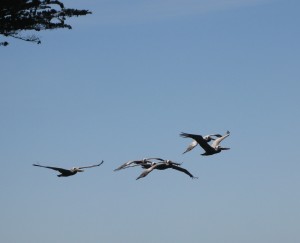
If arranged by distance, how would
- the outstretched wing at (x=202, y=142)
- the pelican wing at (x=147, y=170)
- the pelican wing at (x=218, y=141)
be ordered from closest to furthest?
A: the pelican wing at (x=147, y=170) → the outstretched wing at (x=202, y=142) → the pelican wing at (x=218, y=141)

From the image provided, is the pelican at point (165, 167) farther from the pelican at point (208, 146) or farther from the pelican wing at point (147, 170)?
the pelican at point (208, 146)

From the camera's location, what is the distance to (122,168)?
16766 mm

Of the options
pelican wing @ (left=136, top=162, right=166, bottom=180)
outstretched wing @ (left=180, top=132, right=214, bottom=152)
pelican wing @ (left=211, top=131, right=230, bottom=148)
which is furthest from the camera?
pelican wing @ (left=211, top=131, right=230, bottom=148)

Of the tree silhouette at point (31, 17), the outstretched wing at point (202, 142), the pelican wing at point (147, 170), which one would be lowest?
the pelican wing at point (147, 170)

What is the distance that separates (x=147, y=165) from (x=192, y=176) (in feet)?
3.72

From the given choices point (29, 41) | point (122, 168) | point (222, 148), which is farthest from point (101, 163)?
point (29, 41)

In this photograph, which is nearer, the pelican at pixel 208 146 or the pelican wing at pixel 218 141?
the pelican at pixel 208 146

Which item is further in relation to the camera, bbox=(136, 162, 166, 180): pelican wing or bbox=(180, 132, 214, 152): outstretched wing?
bbox=(180, 132, 214, 152): outstretched wing

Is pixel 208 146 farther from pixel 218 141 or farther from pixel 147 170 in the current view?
pixel 147 170

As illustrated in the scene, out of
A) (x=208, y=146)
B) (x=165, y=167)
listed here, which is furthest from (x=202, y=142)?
(x=165, y=167)

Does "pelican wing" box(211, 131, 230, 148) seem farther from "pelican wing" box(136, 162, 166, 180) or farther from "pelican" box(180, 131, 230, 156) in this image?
"pelican wing" box(136, 162, 166, 180)

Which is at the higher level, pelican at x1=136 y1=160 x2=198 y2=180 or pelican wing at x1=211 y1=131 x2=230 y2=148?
pelican wing at x1=211 y1=131 x2=230 y2=148

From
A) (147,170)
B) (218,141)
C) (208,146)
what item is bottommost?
(147,170)

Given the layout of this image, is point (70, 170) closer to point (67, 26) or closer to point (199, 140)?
point (199, 140)
